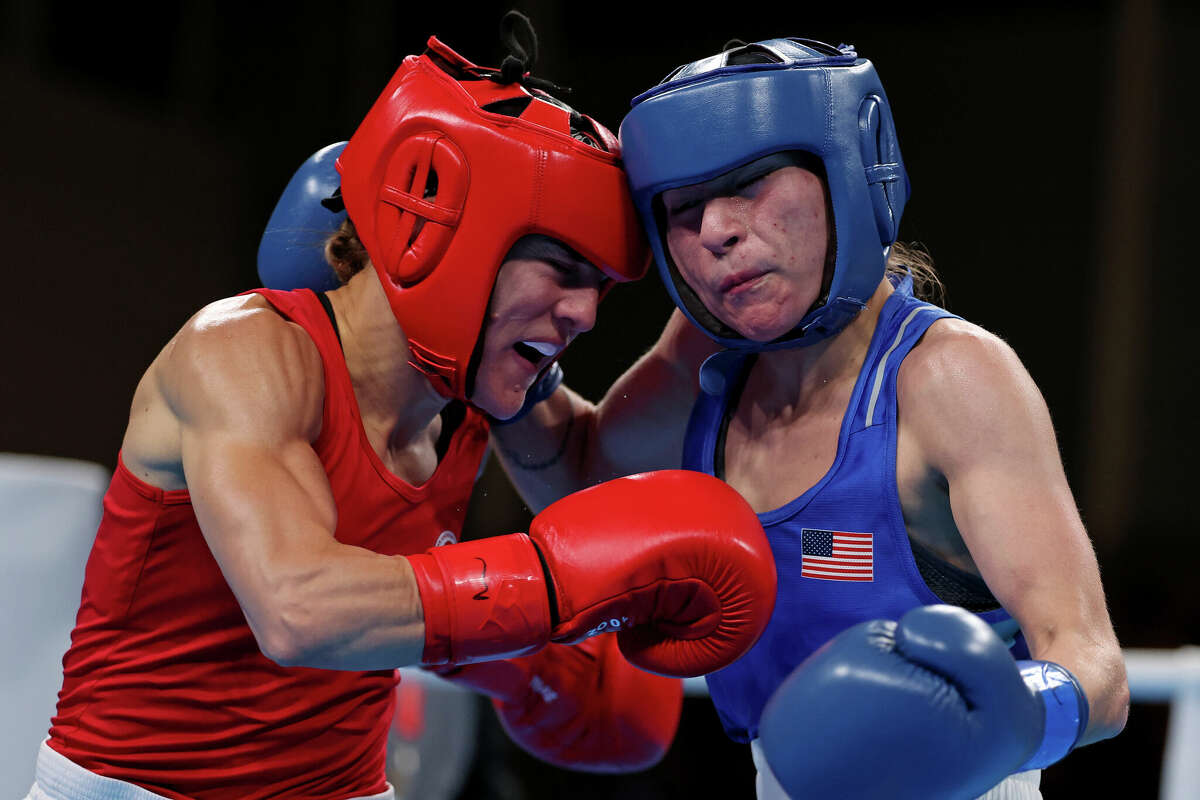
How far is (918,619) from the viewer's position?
1354 mm

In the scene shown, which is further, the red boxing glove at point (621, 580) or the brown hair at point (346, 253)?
the brown hair at point (346, 253)

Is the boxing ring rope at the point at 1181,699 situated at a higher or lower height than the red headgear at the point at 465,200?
lower

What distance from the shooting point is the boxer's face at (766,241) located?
1879 mm

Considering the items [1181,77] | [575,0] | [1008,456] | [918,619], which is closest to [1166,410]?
[1181,77]

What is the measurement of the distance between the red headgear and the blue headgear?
0.35 feet

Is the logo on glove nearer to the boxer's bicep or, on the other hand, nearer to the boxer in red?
the boxer in red

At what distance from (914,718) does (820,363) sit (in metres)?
0.86

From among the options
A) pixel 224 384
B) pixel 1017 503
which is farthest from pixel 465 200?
pixel 1017 503

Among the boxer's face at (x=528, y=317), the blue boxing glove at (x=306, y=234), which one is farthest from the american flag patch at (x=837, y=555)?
the blue boxing glove at (x=306, y=234)

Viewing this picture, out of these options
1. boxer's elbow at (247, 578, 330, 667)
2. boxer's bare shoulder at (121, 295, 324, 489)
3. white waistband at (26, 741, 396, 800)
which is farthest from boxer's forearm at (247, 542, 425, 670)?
white waistband at (26, 741, 396, 800)

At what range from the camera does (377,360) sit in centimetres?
210

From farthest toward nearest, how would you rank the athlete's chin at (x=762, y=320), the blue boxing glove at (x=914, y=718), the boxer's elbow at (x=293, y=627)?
the athlete's chin at (x=762, y=320), the boxer's elbow at (x=293, y=627), the blue boxing glove at (x=914, y=718)

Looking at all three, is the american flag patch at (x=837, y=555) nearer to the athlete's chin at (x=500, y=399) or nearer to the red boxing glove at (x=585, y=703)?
the athlete's chin at (x=500, y=399)

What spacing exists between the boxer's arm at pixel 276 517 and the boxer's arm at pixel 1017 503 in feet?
2.67
